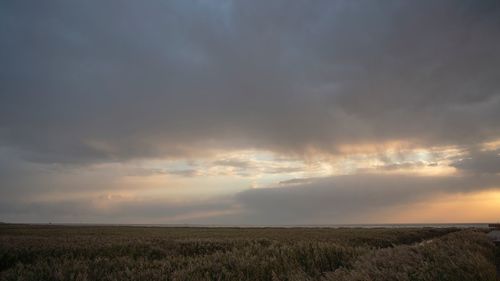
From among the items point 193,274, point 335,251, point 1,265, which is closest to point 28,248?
point 1,265

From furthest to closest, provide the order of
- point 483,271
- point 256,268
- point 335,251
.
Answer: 1. point 335,251
2. point 256,268
3. point 483,271

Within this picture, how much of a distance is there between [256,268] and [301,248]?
12.8ft

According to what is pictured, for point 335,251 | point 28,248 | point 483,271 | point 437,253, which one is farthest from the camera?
point 28,248

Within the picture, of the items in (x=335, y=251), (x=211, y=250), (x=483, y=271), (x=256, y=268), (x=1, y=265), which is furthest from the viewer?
(x=211, y=250)

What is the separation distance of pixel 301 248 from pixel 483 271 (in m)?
7.92

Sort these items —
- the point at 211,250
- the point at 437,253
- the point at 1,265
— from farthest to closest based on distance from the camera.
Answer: the point at 211,250 < the point at 1,265 < the point at 437,253

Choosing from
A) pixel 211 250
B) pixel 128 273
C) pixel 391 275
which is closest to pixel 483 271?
pixel 391 275

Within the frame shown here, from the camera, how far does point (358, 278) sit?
8492 millimetres

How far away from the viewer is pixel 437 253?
10953 millimetres

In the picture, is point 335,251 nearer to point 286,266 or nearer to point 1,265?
point 286,266

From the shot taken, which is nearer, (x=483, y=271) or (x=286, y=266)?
(x=483, y=271)

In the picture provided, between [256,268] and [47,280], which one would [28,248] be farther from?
[256,268]

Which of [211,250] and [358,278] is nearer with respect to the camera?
[358,278]

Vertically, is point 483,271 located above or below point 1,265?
above
